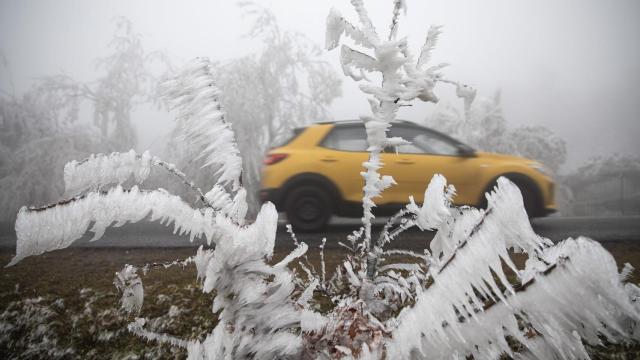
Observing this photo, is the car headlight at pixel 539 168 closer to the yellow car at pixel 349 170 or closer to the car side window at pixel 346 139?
the yellow car at pixel 349 170

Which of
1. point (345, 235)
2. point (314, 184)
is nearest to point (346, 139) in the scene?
point (314, 184)

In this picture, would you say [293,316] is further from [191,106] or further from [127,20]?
[127,20]

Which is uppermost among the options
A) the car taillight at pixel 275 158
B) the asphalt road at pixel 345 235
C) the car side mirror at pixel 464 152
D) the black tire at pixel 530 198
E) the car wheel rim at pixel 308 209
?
the car side mirror at pixel 464 152

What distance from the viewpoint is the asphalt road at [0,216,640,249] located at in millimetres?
5152

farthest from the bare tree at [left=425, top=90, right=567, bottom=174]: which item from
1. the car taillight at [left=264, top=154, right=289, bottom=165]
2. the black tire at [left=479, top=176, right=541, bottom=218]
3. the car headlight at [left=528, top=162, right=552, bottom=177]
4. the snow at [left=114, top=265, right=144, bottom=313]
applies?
the snow at [left=114, top=265, right=144, bottom=313]

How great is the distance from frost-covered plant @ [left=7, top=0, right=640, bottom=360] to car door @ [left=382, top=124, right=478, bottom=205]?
14.1 ft

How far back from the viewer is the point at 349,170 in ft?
18.3

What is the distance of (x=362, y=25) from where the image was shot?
1.15 meters

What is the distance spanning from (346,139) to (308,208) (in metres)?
1.22

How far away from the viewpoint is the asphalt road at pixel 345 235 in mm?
5152

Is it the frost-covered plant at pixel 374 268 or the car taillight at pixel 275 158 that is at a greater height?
the frost-covered plant at pixel 374 268

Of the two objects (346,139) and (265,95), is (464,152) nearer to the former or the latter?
(346,139)

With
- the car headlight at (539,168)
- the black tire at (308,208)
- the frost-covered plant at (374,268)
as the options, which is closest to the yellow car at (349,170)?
the black tire at (308,208)

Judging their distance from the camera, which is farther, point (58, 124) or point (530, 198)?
point (58, 124)
